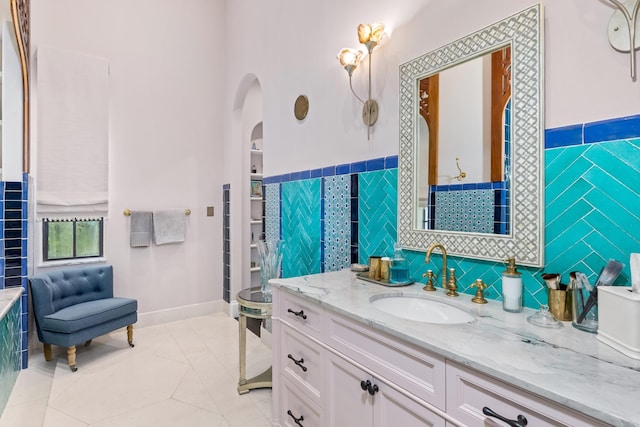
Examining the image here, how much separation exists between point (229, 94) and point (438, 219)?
311cm

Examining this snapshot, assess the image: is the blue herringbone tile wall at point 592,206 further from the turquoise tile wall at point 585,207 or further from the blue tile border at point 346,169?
the blue tile border at point 346,169

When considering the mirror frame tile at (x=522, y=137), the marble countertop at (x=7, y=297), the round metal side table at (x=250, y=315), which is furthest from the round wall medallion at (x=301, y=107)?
the marble countertop at (x=7, y=297)

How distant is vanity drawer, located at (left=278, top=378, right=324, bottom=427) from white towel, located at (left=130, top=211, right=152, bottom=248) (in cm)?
246

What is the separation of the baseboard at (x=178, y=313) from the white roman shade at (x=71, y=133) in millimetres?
1194

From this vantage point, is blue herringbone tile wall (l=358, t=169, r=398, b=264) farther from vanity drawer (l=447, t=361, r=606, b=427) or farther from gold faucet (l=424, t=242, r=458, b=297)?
vanity drawer (l=447, t=361, r=606, b=427)

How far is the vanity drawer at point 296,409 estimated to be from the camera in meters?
1.45

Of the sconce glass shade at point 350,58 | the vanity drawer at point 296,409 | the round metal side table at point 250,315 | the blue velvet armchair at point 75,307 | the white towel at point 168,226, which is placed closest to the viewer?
the vanity drawer at point 296,409

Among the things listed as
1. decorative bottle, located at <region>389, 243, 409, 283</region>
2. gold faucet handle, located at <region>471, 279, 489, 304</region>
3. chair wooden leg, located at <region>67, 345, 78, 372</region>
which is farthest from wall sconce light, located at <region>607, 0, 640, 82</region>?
chair wooden leg, located at <region>67, 345, 78, 372</region>

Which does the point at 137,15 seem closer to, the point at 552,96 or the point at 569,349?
the point at 552,96

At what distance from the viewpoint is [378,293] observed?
1.45 meters

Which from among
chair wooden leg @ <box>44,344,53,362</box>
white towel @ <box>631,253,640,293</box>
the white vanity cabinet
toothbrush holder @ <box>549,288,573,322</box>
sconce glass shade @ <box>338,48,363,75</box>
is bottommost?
chair wooden leg @ <box>44,344,53,362</box>

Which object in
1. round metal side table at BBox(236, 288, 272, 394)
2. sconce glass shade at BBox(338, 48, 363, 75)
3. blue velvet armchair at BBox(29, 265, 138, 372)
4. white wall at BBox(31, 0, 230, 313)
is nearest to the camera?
sconce glass shade at BBox(338, 48, 363, 75)

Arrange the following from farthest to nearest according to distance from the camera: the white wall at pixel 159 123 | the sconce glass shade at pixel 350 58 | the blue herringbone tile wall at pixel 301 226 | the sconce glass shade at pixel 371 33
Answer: the white wall at pixel 159 123 < the blue herringbone tile wall at pixel 301 226 < the sconce glass shade at pixel 350 58 < the sconce glass shade at pixel 371 33

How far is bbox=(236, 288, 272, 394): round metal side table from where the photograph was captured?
2.12 meters
